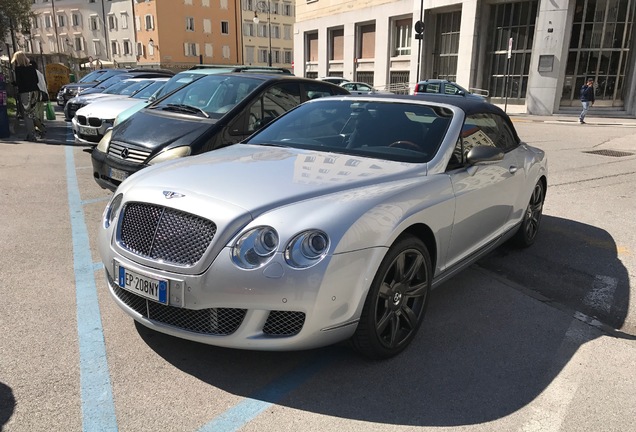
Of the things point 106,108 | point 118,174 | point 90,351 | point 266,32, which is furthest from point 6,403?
point 266,32

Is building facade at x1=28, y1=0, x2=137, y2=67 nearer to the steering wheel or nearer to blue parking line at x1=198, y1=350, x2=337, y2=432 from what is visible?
the steering wheel

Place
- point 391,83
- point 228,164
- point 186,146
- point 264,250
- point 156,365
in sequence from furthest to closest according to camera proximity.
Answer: point 391,83 < point 186,146 < point 228,164 < point 156,365 < point 264,250

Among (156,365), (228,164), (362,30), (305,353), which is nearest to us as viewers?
(156,365)

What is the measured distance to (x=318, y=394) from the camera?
2.73 m

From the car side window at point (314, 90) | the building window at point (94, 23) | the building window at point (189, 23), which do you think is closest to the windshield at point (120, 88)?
the car side window at point (314, 90)

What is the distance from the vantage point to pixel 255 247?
8.39 feet

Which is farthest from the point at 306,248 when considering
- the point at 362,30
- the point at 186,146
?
the point at 362,30

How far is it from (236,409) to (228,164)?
162 centimetres

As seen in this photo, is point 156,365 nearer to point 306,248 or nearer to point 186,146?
point 306,248

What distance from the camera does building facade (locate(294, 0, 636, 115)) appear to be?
25938 mm

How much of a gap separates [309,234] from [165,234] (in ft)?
2.67

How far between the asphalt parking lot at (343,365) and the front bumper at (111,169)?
2.97 ft

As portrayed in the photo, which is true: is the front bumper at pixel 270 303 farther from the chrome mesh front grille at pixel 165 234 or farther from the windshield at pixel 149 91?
the windshield at pixel 149 91

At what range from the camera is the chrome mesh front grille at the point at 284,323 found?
260 centimetres
